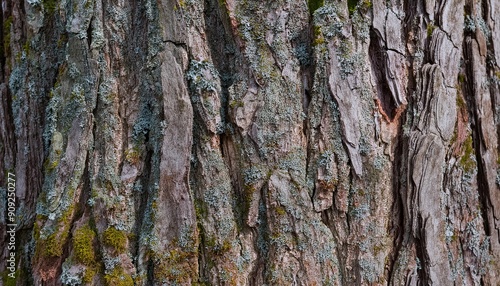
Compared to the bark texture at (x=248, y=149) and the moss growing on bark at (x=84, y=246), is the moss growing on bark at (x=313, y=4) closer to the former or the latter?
the bark texture at (x=248, y=149)

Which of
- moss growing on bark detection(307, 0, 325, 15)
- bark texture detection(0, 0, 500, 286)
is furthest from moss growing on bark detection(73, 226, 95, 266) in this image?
moss growing on bark detection(307, 0, 325, 15)

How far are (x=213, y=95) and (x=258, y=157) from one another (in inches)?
14.7

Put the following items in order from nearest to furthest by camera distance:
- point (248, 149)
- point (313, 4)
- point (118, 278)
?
point (118, 278) < point (248, 149) < point (313, 4)

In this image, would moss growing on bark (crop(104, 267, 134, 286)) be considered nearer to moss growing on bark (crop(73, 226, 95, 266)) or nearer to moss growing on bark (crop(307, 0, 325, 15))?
moss growing on bark (crop(73, 226, 95, 266))

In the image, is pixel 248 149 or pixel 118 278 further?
pixel 248 149

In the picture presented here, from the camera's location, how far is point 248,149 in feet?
7.47

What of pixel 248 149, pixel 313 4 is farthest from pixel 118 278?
pixel 313 4

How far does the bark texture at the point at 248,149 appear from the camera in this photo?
221 centimetres

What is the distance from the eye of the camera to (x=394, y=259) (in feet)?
7.82

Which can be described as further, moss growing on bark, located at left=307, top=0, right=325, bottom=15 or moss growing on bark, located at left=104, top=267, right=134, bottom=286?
moss growing on bark, located at left=307, top=0, right=325, bottom=15

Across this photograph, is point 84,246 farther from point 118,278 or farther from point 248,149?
point 248,149

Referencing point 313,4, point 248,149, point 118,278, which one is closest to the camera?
point 118,278

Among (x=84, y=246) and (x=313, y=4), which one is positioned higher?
(x=313, y=4)

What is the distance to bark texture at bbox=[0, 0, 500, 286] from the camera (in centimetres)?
221
